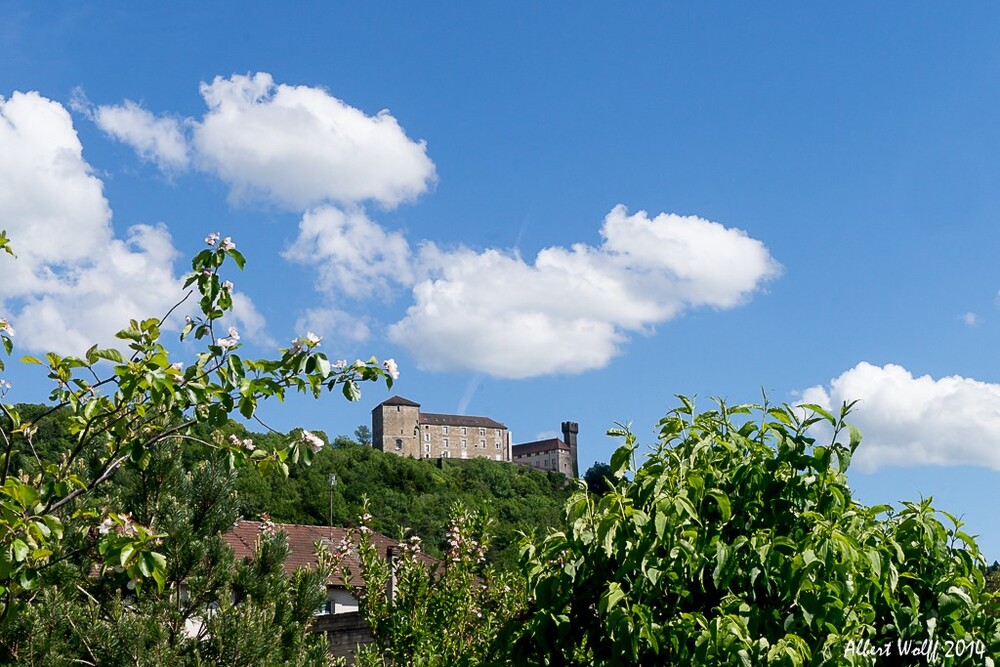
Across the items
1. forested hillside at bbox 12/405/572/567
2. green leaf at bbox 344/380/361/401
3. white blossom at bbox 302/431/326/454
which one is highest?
forested hillside at bbox 12/405/572/567

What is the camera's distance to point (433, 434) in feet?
420

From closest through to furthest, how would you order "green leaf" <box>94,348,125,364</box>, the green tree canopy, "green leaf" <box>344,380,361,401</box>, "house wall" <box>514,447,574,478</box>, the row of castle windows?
the green tree canopy
"green leaf" <box>94,348,125,364</box>
"green leaf" <box>344,380,361,401</box>
the row of castle windows
"house wall" <box>514,447,574,478</box>

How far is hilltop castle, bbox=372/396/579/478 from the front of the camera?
122500 mm

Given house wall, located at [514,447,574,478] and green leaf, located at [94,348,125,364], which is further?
house wall, located at [514,447,574,478]

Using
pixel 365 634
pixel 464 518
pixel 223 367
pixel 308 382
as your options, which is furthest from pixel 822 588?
pixel 365 634

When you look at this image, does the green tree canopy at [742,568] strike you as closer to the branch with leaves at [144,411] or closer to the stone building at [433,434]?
the branch with leaves at [144,411]

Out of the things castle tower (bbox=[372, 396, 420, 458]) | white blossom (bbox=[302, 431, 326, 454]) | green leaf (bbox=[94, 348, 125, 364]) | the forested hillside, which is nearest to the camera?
green leaf (bbox=[94, 348, 125, 364])

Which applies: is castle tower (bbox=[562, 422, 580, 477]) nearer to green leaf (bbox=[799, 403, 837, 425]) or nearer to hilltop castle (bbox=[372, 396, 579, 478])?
hilltop castle (bbox=[372, 396, 579, 478])

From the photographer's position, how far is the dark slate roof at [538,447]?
5389 inches

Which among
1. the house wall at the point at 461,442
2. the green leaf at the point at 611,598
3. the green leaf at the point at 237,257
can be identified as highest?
the house wall at the point at 461,442

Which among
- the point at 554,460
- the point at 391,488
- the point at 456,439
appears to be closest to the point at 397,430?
the point at 456,439

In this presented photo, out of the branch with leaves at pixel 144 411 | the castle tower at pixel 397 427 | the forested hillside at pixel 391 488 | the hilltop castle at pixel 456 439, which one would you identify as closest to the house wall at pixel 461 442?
the hilltop castle at pixel 456 439

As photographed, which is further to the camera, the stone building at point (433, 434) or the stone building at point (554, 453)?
the stone building at point (554, 453)

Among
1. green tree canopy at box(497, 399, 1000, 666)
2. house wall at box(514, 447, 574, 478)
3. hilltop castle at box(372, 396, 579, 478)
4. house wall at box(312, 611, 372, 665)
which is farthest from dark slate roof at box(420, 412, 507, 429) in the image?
green tree canopy at box(497, 399, 1000, 666)
